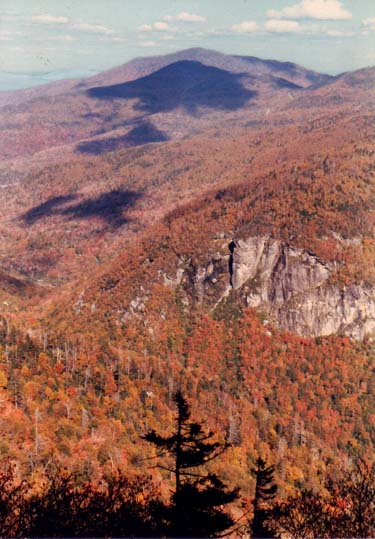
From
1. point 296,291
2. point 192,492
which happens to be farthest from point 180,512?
point 296,291

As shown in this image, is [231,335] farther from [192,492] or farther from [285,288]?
[192,492]

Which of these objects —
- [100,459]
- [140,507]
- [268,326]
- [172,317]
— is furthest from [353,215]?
[140,507]

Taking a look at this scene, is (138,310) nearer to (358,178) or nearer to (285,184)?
(285,184)

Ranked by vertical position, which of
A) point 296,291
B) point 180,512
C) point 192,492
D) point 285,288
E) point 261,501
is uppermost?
point 192,492

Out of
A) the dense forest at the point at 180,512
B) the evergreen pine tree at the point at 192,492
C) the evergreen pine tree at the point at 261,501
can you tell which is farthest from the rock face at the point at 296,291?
the evergreen pine tree at the point at 192,492

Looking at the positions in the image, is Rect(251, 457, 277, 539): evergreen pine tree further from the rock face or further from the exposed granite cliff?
the exposed granite cliff

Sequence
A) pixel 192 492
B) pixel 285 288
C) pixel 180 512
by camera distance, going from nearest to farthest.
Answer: pixel 192 492 < pixel 180 512 < pixel 285 288

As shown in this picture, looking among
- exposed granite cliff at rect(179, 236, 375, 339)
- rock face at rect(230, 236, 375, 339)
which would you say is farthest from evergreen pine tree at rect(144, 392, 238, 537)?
exposed granite cliff at rect(179, 236, 375, 339)

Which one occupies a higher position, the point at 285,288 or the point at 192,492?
the point at 192,492
